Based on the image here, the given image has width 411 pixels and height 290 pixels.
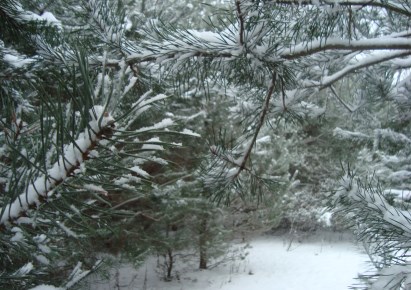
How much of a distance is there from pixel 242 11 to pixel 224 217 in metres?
5.54

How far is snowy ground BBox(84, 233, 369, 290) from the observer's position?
20.5 ft

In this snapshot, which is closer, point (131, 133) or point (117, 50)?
point (131, 133)

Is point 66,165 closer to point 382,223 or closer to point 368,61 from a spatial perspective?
point 382,223

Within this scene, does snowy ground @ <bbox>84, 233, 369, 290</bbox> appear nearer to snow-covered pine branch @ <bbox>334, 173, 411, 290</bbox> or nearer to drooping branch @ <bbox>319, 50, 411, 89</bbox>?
drooping branch @ <bbox>319, 50, 411, 89</bbox>

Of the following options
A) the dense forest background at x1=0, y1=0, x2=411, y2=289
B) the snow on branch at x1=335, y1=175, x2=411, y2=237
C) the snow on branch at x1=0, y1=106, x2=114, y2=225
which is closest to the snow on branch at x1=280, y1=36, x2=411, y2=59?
the dense forest background at x1=0, y1=0, x2=411, y2=289

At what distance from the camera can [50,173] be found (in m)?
0.54

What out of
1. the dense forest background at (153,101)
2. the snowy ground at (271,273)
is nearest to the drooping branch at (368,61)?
the dense forest background at (153,101)

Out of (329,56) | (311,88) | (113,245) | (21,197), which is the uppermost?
(329,56)

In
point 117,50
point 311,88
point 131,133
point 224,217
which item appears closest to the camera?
point 131,133

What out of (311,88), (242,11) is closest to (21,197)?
(242,11)

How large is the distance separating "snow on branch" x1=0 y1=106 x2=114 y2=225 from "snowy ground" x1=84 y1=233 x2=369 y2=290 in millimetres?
4741

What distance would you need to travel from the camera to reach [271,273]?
7406mm

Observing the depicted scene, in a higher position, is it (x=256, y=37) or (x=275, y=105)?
(x=256, y=37)

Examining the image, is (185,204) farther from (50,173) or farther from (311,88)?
(50,173)
